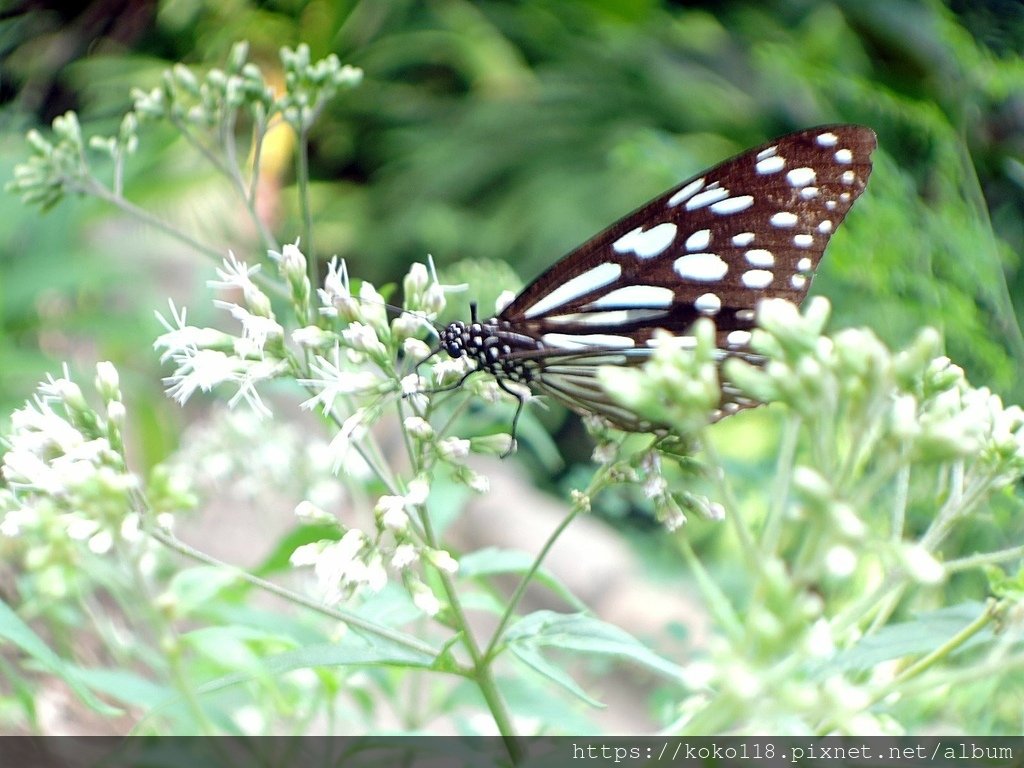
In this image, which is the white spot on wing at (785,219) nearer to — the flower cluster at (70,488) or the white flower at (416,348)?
the white flower at (416,348)

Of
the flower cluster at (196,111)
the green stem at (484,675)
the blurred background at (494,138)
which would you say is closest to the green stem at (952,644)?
the green stem at (484,675)

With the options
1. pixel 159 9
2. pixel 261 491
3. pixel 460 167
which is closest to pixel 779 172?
pixel 261 491

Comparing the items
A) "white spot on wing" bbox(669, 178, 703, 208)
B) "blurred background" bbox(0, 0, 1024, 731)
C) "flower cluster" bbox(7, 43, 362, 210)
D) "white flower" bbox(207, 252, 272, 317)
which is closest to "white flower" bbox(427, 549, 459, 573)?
"white flower" bbox(207, 252, 272, 317)

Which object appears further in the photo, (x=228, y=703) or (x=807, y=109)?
(x=807, y=109)

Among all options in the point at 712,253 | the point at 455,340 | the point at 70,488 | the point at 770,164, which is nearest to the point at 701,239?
the point at 712,253

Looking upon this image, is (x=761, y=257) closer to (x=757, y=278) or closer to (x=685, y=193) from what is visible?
(x=757, y=278)

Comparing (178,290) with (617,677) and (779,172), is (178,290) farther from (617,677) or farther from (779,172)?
(779,172)
